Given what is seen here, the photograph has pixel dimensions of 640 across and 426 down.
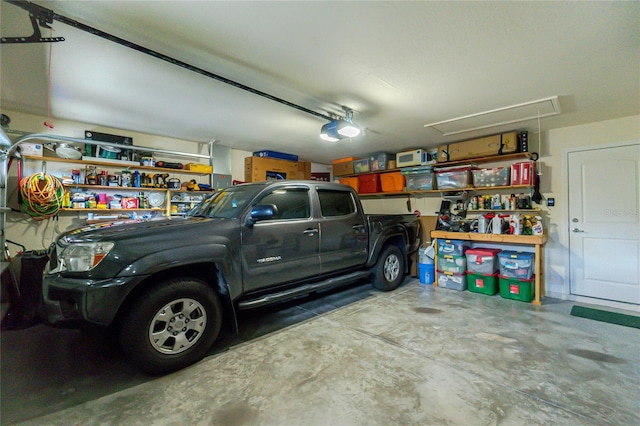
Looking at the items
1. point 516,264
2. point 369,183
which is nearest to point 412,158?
point 369,183

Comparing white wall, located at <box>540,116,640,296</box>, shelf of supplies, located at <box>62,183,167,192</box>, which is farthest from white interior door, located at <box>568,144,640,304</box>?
shelf of supplies, located at <box>62,183,167,192</box>

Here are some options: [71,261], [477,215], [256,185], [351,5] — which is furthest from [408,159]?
[71,261]

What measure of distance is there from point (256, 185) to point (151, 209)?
268 centimetres

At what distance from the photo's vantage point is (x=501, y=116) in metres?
3.69

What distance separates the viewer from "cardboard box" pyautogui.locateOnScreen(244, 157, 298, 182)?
555cm

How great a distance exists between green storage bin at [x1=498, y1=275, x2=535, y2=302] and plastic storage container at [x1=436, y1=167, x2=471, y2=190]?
1.68m

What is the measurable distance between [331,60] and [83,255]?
100.0 inches

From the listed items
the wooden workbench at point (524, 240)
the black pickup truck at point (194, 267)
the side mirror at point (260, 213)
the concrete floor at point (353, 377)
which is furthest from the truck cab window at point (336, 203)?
the wooden workbench at point (524, 240)

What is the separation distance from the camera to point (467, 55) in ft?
7.54

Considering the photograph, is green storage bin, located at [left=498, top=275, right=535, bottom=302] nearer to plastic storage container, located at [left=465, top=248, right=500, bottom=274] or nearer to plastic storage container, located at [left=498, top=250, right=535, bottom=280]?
plastic storage container, located at [left=498, top=250, right=535, bottom=280]

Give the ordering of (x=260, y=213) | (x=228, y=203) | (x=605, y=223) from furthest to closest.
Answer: (x=605, y=223) → (x=228, y=203) → (x=260, y=213)

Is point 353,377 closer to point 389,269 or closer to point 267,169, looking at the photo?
point 389,269

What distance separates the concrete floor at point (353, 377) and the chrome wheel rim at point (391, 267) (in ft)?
3.82

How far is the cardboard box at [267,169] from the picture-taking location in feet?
18.2
